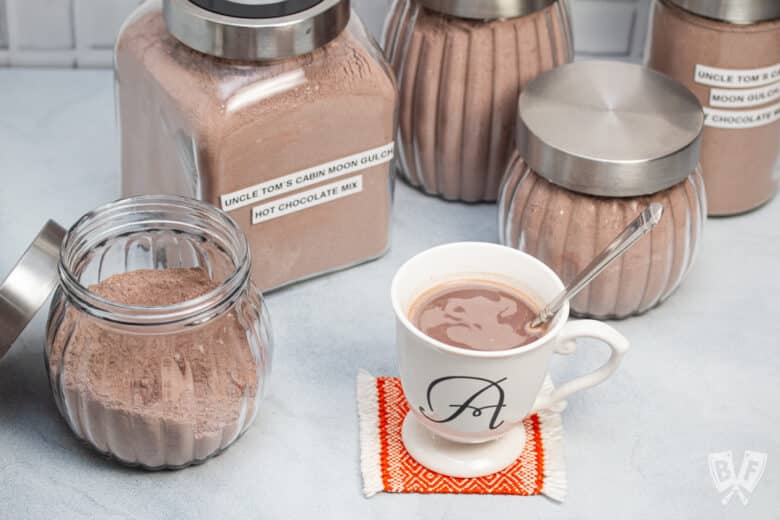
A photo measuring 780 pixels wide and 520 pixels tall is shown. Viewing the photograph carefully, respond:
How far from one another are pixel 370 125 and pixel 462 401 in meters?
0.23

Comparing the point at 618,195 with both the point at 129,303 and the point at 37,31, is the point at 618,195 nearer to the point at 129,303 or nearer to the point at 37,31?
the point at 129,303

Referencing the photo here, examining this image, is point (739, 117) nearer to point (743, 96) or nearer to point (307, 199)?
point (743, 96)

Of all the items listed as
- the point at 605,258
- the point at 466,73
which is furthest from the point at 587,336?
the point at 466,73

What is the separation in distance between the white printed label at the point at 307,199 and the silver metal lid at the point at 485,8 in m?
0.14

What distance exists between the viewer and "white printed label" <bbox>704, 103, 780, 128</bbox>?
89 cm

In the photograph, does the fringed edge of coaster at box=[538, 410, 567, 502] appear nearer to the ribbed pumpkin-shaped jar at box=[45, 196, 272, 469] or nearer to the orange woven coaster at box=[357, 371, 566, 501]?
the orange woven coaster at box=[357, 371, 566, 501]

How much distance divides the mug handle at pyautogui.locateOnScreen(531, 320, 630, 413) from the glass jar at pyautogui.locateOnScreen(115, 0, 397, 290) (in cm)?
21

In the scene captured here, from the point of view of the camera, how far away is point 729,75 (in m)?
0.87

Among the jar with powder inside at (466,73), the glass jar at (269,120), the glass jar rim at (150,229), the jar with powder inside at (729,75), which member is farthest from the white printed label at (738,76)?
the glass jar rim at (150,229)

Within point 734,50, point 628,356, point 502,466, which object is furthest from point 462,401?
point 734,50

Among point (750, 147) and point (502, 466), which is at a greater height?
point (750, 147)

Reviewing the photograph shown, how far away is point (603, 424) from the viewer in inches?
30.2

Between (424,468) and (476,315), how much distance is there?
10cm

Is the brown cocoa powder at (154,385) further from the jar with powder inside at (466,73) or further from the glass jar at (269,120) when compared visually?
the jar with powder inside at (466,73)
